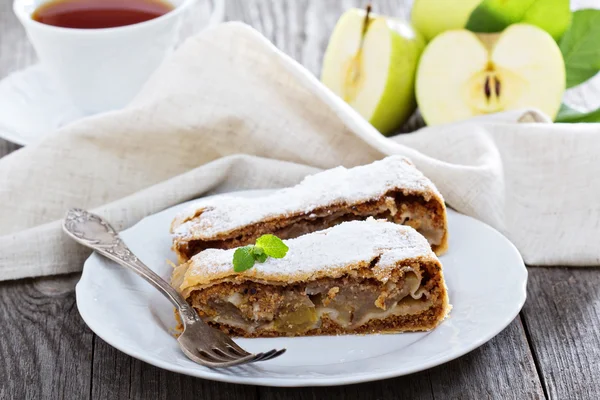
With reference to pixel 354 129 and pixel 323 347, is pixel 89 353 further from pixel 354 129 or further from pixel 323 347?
pixel 354 129

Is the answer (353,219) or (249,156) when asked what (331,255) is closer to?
(353,219)

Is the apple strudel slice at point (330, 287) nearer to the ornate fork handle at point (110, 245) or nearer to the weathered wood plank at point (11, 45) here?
the ornate fork handle at point (110, 245)

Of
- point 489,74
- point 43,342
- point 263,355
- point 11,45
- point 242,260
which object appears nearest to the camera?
point 263,355

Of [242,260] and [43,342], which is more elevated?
[242,260]

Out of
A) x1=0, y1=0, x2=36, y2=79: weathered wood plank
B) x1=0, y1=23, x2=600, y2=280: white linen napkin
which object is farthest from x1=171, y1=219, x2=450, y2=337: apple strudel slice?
x1=0, y1=0, x2=36, y2=79: weathered wood plank

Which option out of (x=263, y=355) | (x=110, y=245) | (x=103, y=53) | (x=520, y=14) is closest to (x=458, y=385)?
(x=263, y=355)

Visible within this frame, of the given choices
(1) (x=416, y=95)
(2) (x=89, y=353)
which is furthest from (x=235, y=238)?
(1) (x=416, y=95)

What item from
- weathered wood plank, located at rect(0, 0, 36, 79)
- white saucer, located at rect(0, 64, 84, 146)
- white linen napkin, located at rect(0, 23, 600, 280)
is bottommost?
weathered wood plank, located at rect(0, 0, 36, 79)

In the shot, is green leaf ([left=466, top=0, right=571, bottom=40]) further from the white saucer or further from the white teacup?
the white saucer
